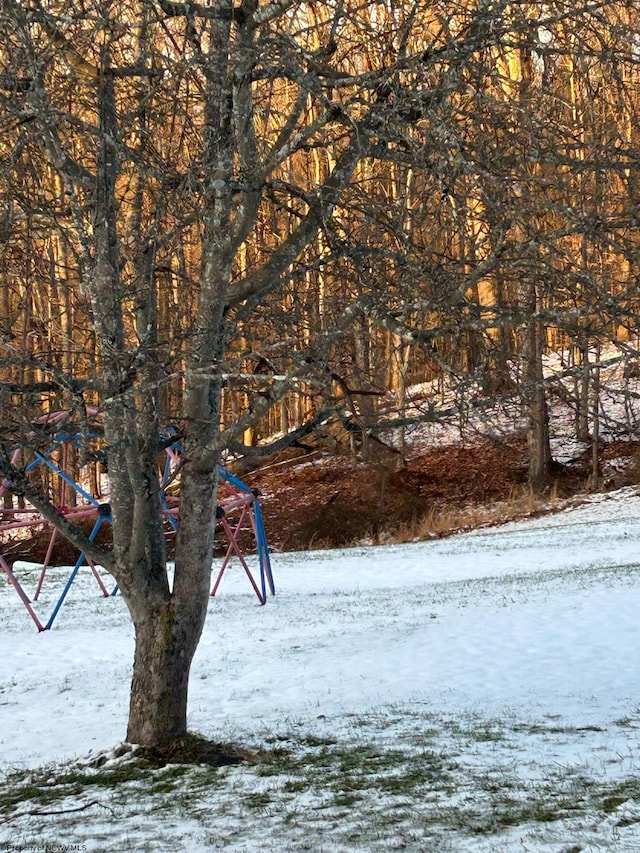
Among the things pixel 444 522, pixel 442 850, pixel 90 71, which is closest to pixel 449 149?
pixel 90 71

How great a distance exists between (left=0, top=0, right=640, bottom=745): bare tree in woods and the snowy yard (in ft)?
3.71

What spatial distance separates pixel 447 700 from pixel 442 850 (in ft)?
13.7

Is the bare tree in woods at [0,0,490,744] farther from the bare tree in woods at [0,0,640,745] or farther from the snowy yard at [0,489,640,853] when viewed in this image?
the snowy yard at [0,489,640,853]

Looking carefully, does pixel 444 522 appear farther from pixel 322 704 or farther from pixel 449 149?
pixel 449 149

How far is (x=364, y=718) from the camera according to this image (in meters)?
7.71

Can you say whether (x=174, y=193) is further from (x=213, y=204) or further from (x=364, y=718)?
(x=364, y=718)

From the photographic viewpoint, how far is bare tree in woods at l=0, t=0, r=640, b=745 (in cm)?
511

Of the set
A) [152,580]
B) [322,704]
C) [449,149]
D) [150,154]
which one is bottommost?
[322,704]

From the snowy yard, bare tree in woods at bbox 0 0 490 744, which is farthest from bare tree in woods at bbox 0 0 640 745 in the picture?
the snowy yard

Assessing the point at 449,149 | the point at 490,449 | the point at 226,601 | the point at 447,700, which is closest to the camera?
the point at 449,149

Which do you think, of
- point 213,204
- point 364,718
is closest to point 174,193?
point 213,204

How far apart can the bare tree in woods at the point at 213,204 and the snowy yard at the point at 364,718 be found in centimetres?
113

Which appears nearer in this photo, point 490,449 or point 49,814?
point 49,814

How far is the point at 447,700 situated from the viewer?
8289mm
